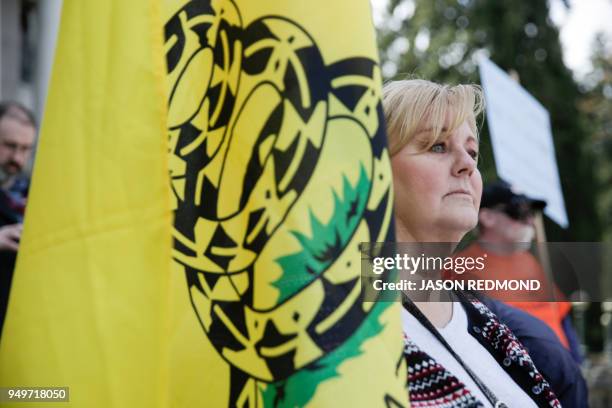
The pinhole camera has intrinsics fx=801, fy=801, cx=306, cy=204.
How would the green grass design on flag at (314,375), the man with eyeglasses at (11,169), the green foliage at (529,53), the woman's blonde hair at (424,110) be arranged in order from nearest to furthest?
the green grass design on flag at (314,375)
the woman's blonde hair at (424,110)
the man with eyeglasses at (11,169)
the green foliage at (529,53)

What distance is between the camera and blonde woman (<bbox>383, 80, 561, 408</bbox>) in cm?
146

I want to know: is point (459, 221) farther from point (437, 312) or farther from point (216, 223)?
point (216, 223)

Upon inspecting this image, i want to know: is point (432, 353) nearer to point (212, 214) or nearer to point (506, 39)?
point (212, 214)

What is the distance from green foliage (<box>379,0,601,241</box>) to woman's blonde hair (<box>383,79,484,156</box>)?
54.8 ft

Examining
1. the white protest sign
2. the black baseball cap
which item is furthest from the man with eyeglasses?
the black baseball cap

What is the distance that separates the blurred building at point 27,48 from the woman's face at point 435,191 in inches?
217

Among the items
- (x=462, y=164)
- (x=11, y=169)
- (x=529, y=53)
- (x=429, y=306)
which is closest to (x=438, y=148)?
(x=462, y=164)

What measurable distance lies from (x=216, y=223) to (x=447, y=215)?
488mm

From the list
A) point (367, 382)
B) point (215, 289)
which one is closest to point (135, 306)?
point (215, 289)

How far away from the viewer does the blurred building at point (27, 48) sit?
22.8ft

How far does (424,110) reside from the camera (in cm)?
160

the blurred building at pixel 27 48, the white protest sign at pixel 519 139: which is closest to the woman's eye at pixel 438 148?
the white protest sign at pixel 519 139

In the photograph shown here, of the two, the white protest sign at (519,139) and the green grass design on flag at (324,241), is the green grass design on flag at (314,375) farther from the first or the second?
the white protest sign at (519,139)

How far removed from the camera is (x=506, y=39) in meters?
18.4
